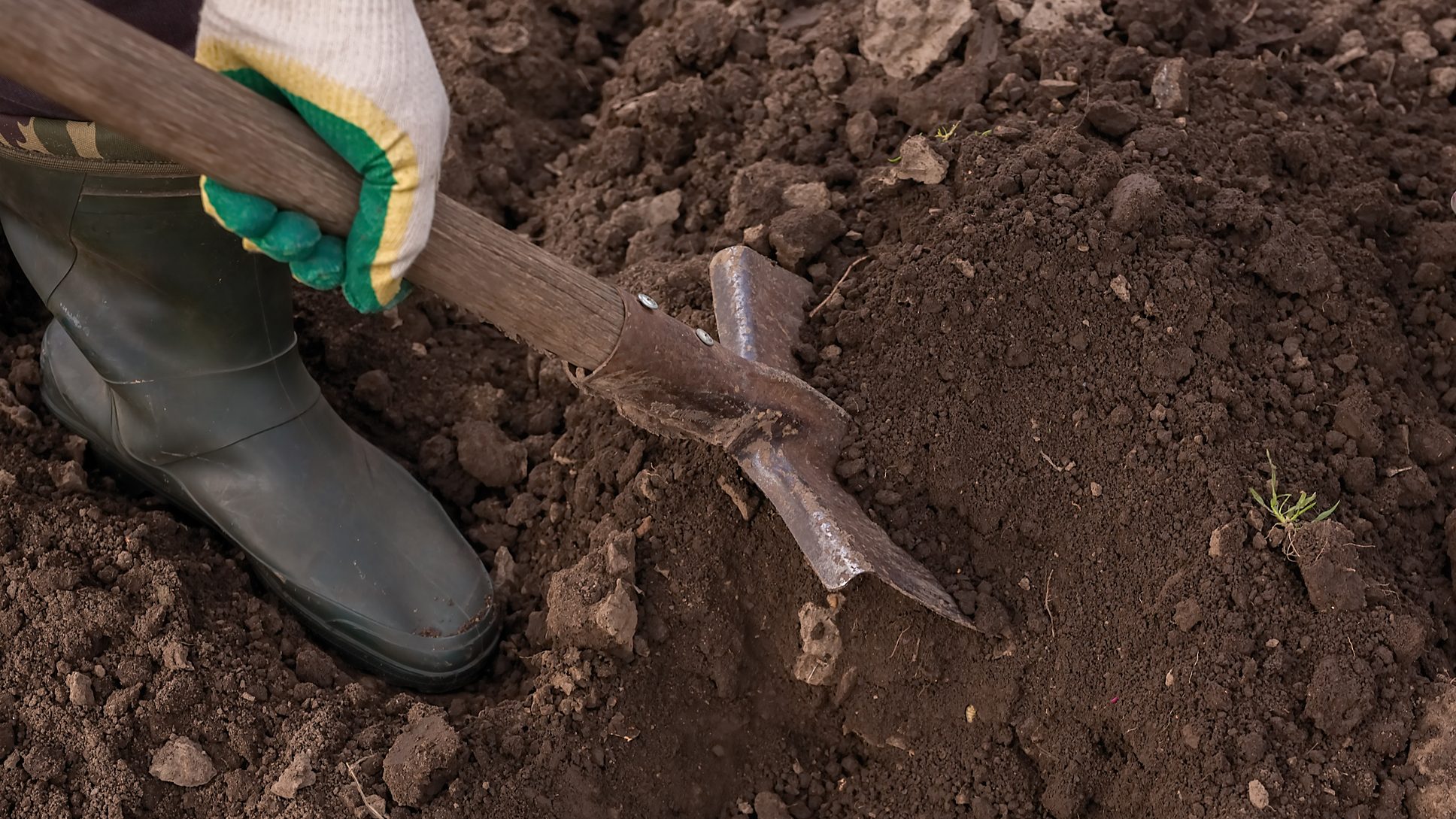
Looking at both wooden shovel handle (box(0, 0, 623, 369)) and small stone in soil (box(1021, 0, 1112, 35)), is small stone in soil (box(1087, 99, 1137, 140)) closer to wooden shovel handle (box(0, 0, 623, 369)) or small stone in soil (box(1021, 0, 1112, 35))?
small stone in soil (box(1021, 0, 1112, 35))

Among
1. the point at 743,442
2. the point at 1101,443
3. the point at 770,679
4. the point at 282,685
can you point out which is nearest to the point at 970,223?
the point at 1101,443

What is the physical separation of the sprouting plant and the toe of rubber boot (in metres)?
1.41

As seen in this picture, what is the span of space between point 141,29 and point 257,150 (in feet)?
1.72

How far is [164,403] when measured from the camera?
6.86ft

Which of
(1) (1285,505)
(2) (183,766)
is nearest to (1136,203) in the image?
(1) (1285,505)

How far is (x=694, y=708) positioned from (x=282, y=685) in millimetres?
722

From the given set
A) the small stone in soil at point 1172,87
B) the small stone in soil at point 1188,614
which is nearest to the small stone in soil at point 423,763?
the small stone in soil at point 1188,614

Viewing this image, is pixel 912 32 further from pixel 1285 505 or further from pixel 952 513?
pixel 1285 505

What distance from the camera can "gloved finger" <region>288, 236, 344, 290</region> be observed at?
5.02 ft

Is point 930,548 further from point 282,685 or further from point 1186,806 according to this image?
point 282,685

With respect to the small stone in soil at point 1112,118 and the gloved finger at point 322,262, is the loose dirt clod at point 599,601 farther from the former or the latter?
the small stone in soil at point 1112,118

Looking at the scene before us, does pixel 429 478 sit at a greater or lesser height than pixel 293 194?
lesser

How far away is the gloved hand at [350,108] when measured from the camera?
143 centimetres

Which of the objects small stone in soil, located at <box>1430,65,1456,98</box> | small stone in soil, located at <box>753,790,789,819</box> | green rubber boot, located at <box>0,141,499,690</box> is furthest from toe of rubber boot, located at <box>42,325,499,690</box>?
small stone in soil, located at <box>1430,65,1456,98</box>
